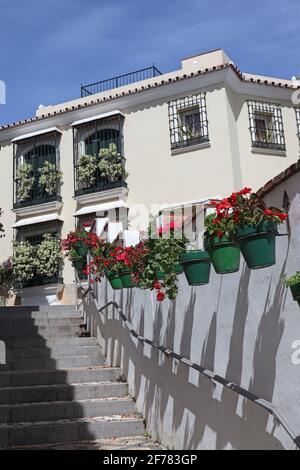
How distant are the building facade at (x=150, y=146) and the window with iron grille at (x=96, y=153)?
0.03 meters

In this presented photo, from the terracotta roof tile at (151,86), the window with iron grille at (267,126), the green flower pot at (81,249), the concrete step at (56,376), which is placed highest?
the terracotta roof tile at (151,86)

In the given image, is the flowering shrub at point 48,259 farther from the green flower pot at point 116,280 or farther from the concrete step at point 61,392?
the green flower pot at point 116,280

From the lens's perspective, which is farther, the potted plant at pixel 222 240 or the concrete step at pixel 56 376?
the concrete step at pixel 56 376

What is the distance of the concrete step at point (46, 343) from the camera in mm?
9577

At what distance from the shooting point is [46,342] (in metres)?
9.67

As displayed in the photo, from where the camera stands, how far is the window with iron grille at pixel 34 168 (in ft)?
58.2

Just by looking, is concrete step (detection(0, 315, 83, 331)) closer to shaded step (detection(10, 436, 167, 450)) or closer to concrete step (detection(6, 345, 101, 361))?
concrete step (detection(6, 345, 101, 361))

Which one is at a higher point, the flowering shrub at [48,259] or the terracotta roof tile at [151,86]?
the terracotta roof tile at [151,86]

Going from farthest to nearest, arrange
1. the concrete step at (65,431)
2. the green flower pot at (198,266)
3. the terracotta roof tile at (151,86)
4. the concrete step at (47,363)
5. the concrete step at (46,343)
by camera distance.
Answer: the terracotta roof tile at (151,86), the concrete step at (46,343), the concrete step at (47,363), the concrete step at (65,431), the green flower pot at (198,266)

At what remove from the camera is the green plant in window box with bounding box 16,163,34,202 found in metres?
17.8

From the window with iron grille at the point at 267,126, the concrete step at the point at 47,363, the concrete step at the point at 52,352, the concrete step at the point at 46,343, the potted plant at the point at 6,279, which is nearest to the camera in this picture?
the concrete step at the point at 47,363

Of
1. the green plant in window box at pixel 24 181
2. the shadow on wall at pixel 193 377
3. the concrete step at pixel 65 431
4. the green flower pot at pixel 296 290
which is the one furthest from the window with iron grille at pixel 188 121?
the green flower pot at pixel 296 290
